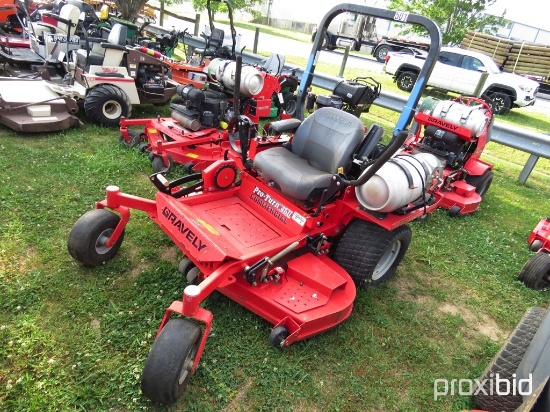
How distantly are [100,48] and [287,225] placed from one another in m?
4.74

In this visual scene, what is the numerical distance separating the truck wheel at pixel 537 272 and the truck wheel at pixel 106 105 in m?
5.52

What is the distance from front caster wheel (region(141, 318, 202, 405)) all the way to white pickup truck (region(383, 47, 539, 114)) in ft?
39.3

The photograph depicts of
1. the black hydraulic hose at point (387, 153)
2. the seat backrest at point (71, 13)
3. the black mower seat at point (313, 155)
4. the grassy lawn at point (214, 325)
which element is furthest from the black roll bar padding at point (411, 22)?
the seat backrest at point (71, 13)

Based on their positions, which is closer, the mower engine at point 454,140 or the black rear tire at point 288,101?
the mower engine at point 454,140

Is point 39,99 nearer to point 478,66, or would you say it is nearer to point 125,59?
point 125,59

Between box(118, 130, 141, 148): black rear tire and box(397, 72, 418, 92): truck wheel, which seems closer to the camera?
box(118, 130, 141, 148): black rear tire

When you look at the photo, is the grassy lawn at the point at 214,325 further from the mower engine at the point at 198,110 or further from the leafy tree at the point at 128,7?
the leafy tree at the point at 128,7

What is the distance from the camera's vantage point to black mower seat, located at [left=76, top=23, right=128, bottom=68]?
5.98 metres

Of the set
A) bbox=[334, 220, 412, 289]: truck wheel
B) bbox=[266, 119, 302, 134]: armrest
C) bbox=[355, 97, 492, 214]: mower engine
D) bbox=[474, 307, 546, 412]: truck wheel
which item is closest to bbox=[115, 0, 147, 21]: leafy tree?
bbox=[355, 97, 492, 214]: mower engine

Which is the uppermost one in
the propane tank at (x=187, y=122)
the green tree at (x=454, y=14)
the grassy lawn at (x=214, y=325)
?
the green tree at (x=454, y=14)

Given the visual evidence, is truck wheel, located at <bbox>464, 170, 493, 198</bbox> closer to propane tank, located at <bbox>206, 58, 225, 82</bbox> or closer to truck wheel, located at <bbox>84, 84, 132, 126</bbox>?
propane tank, located at <bbox>206, 58, 225, 82</bbox>

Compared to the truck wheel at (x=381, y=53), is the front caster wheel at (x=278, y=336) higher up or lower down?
lower down

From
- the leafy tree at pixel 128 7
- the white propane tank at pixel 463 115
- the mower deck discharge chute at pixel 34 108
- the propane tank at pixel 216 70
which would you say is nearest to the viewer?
the mower deck discharge chute at pixel 34 108

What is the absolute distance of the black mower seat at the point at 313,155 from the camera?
10.3ft
